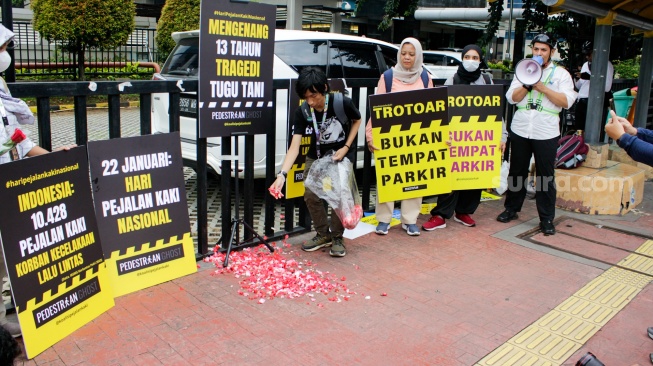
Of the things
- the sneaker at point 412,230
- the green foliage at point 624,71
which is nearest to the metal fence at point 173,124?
the sneaker at point 412,230

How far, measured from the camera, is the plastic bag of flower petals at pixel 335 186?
5117mm

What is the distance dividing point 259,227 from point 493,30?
9.49 metres

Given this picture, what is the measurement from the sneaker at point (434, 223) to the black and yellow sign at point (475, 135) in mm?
374

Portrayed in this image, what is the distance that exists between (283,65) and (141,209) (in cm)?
306

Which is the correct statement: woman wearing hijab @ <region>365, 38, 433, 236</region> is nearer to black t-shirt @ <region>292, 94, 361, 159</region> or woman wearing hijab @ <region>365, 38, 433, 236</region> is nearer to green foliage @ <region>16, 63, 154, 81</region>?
black t-shirt @ <region>292, 94, 361, 159</region>

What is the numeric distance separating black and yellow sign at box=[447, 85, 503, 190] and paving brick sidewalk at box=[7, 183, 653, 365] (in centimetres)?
111

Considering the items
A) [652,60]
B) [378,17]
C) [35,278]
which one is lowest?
[35,278]

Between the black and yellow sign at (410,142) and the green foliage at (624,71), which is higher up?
the green foliage at (624,71)

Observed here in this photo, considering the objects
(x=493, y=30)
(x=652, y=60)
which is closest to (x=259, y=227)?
(x=652, y=60)

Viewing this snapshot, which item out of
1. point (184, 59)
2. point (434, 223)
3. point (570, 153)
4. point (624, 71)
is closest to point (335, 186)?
point (434, 223)

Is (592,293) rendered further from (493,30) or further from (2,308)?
(493,30)

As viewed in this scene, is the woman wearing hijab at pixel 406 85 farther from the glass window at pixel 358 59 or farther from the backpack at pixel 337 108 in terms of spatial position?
the glass window at pixel 358 59

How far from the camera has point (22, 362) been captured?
3.44 m

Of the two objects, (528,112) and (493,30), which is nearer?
(528,112)
